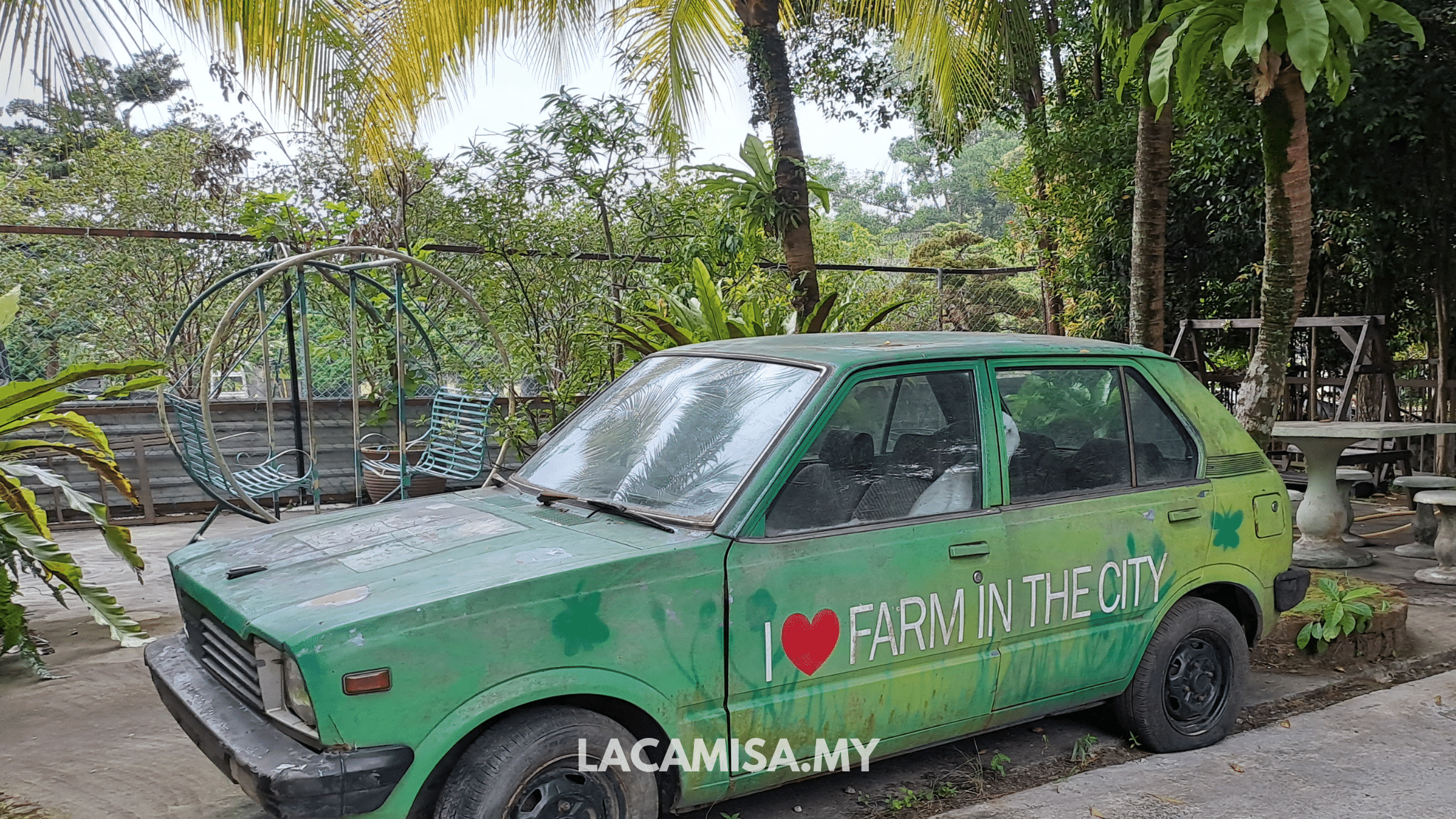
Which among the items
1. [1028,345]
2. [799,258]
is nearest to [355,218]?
[799,258]

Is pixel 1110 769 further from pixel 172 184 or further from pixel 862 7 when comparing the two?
pixel 172 184

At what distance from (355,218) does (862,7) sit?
16.6 feet

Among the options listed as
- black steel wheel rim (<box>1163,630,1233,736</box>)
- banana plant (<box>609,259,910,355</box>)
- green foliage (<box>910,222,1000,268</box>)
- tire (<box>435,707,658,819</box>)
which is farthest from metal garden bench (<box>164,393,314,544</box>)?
green foliage (<box>910,222,1000,268</box>)

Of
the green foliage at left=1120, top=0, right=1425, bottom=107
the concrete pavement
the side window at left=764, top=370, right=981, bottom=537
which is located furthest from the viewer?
the green foliage at left=1120, top=0, right=1425, bottom=107

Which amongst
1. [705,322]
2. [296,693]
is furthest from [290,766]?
[705,322]

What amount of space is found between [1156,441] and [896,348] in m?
1.15

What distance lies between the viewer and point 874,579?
3.26 m

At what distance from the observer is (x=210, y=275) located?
31.9 ft

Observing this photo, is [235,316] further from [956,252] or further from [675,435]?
[956,252]

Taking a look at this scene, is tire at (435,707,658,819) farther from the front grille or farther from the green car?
the front grille

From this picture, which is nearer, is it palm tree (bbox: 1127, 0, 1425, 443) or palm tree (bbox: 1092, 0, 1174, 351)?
palm tree (bbox: 1127, 0, 1425, 443)

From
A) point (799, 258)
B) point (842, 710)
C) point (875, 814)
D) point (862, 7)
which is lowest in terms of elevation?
point (875, 814)

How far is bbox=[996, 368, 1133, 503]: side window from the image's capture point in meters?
3.72

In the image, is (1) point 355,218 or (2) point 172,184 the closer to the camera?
(1) point 355,218
